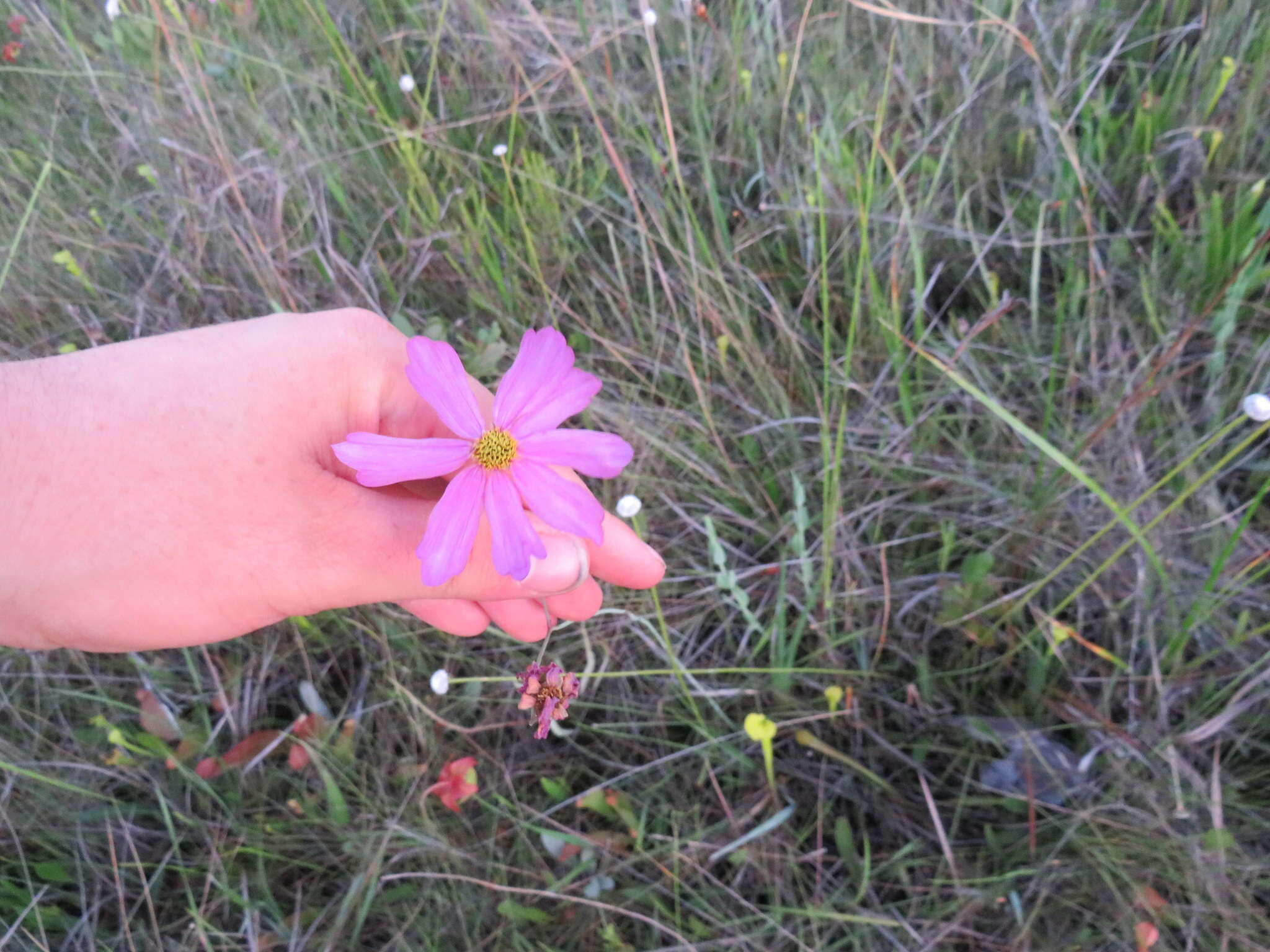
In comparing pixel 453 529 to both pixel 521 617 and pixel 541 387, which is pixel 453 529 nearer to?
pixel 541 387

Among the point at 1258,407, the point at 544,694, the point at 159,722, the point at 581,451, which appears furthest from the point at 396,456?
the point at 1258,407

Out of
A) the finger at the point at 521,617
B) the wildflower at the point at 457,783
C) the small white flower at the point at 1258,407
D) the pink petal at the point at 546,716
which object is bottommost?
the wildflower at the point at 457,783

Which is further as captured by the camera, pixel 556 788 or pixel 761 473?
pixel 761 473

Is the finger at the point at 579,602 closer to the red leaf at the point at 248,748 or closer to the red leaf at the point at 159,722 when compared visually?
the red leaf at the point at 248,748

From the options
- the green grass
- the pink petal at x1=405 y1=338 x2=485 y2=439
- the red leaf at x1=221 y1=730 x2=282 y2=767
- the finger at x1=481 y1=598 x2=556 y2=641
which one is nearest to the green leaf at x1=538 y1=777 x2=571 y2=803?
the green grass

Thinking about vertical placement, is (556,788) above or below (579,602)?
below

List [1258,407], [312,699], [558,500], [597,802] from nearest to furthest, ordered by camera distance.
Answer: [1258,407] → [558,500] → [597,802] → [312,699]

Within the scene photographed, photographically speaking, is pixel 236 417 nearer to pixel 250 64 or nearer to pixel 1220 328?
pixel 250 64

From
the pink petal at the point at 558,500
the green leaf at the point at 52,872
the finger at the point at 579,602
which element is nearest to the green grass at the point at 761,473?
the green leaf at the point at 52,872
